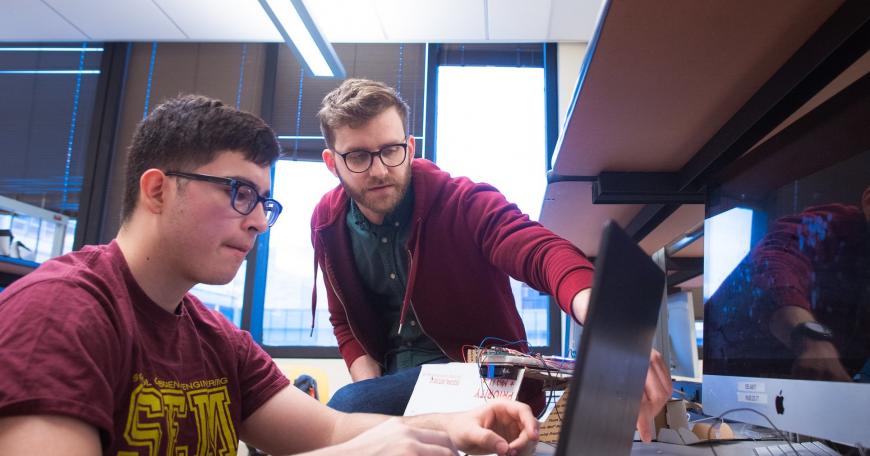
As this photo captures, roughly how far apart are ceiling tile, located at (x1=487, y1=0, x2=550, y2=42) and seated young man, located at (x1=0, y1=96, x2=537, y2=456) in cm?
305

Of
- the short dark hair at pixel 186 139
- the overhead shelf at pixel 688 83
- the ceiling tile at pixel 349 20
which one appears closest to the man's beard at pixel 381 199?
the overhead shelf at pixel 688 83

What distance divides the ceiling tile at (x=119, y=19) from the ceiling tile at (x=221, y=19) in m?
0.09

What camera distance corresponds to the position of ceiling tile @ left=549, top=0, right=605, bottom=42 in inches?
147

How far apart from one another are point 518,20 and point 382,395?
10.6 feet

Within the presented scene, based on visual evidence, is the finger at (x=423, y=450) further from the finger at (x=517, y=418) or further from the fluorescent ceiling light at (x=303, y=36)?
the fluorescent ceiling light at (x=303, y=36)

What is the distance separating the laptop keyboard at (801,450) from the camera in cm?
90

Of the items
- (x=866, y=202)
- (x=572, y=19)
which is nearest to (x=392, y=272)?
(x=866, y=202)

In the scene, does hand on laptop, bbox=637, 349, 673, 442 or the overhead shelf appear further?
the overhead shelf

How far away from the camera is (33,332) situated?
2.10 feet

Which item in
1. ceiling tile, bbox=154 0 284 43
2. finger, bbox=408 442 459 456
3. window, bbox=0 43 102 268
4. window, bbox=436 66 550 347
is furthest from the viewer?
window, bbox=0 43 102 268

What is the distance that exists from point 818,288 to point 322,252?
1.14 metres

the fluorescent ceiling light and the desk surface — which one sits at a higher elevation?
the fluorescent ceiling light

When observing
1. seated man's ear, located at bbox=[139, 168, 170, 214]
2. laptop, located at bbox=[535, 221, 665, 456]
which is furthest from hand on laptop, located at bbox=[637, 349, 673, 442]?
seated man's ear, located at bbox=[139, 168, 170, 214]

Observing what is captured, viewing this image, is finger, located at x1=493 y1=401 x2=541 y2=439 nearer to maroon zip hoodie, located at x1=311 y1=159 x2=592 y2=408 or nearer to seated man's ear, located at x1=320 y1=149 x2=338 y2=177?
maroon zip hoodie, located at x1=311 y1=159 x2=592 y2=408
